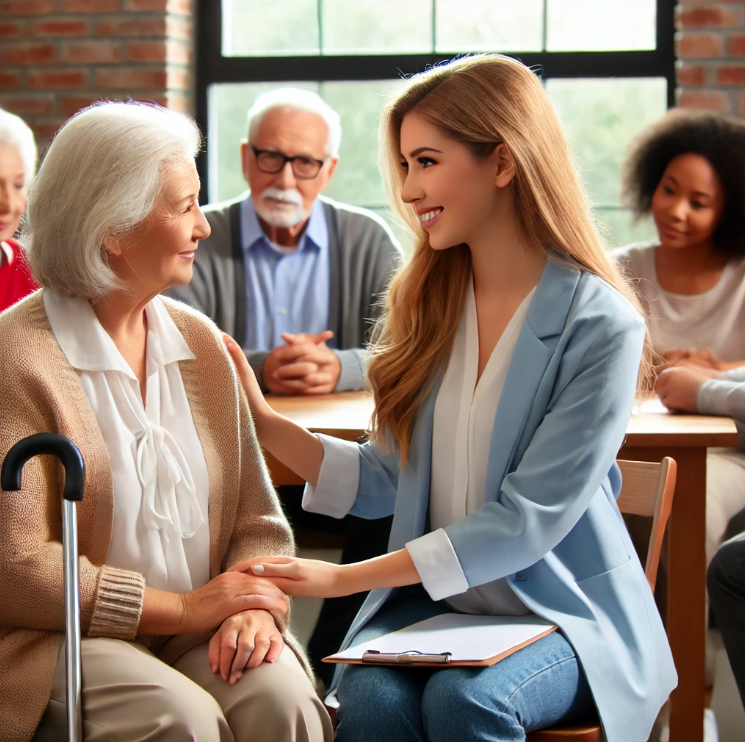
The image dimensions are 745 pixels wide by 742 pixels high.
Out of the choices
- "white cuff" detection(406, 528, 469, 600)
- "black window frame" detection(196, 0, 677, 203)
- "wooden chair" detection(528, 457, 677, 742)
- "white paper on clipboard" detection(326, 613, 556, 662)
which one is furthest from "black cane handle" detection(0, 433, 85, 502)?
"black window frame" detection(196, 0, 677, 203)

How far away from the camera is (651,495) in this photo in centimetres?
179

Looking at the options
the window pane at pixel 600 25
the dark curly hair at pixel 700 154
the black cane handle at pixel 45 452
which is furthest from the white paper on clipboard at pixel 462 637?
the window pane at pixel 600 25

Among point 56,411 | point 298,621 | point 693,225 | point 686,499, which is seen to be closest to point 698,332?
point 693,225

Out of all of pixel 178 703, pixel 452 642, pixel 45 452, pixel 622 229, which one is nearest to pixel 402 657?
pixel 452 642

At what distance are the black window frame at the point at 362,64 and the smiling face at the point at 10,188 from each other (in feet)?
4.57

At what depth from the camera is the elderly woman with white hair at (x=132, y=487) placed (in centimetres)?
137

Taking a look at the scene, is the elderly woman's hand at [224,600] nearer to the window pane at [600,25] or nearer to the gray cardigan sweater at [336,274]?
the gray cardigan sweater at [336,274]

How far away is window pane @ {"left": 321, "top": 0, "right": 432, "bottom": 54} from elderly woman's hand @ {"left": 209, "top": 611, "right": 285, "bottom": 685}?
2799 millimetres

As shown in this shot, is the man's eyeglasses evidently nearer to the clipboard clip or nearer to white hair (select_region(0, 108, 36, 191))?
white hair (select_region(0, 108, 36, 191))

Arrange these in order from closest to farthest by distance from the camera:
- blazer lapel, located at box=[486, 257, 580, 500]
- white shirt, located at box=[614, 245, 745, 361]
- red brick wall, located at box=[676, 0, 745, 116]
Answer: blazer lapel, located at box=[486, 257, 580, 500] → white shirt, located at box=[614, 245, 745, 361] → red brick wall, located at box=[676, 0, 745, 116]

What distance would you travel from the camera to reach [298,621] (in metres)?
3.19

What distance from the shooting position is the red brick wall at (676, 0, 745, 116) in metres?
3.45

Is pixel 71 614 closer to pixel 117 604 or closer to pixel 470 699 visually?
pixel 117 604

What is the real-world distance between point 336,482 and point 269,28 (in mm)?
2602
